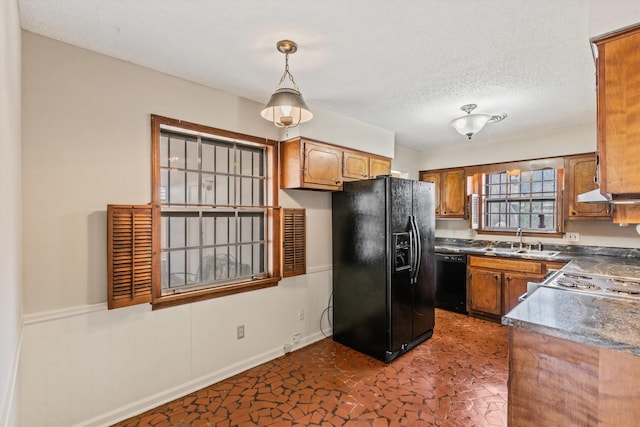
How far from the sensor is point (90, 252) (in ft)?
6.96

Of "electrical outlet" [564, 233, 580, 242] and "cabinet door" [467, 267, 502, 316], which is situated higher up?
"electrical outlet" [564, 233, 580, 242]

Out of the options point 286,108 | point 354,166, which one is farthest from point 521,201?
point 286,108

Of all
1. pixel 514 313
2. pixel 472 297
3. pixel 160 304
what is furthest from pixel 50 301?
pixel 472 297

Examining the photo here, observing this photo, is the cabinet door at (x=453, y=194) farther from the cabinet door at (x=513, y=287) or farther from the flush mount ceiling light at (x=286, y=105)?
the flush mount ceiling light at (x=286, y=105)

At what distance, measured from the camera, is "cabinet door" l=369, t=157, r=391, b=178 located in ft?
12.5

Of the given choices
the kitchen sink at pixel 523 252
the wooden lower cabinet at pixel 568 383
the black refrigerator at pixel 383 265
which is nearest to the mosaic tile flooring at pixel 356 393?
the black refrigerator at pixel 383 265

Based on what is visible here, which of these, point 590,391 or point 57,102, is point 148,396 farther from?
point 590,391

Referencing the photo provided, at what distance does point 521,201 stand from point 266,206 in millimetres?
3710

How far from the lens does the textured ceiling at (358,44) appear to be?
171 cm

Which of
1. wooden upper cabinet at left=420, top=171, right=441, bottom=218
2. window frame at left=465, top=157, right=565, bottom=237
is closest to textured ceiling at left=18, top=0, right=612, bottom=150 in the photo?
window frame at left=465, top=157, right=565, bottom=237

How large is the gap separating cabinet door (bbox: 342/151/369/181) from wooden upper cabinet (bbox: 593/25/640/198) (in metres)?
2.23

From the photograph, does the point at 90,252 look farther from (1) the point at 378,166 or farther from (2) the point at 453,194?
(2) the point at 453,194

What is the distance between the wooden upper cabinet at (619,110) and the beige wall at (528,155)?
122 inches

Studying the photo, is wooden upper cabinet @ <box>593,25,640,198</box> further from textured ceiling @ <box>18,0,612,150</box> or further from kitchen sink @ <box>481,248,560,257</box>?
kitchen sink @ <box>481,248,560,257</box>
